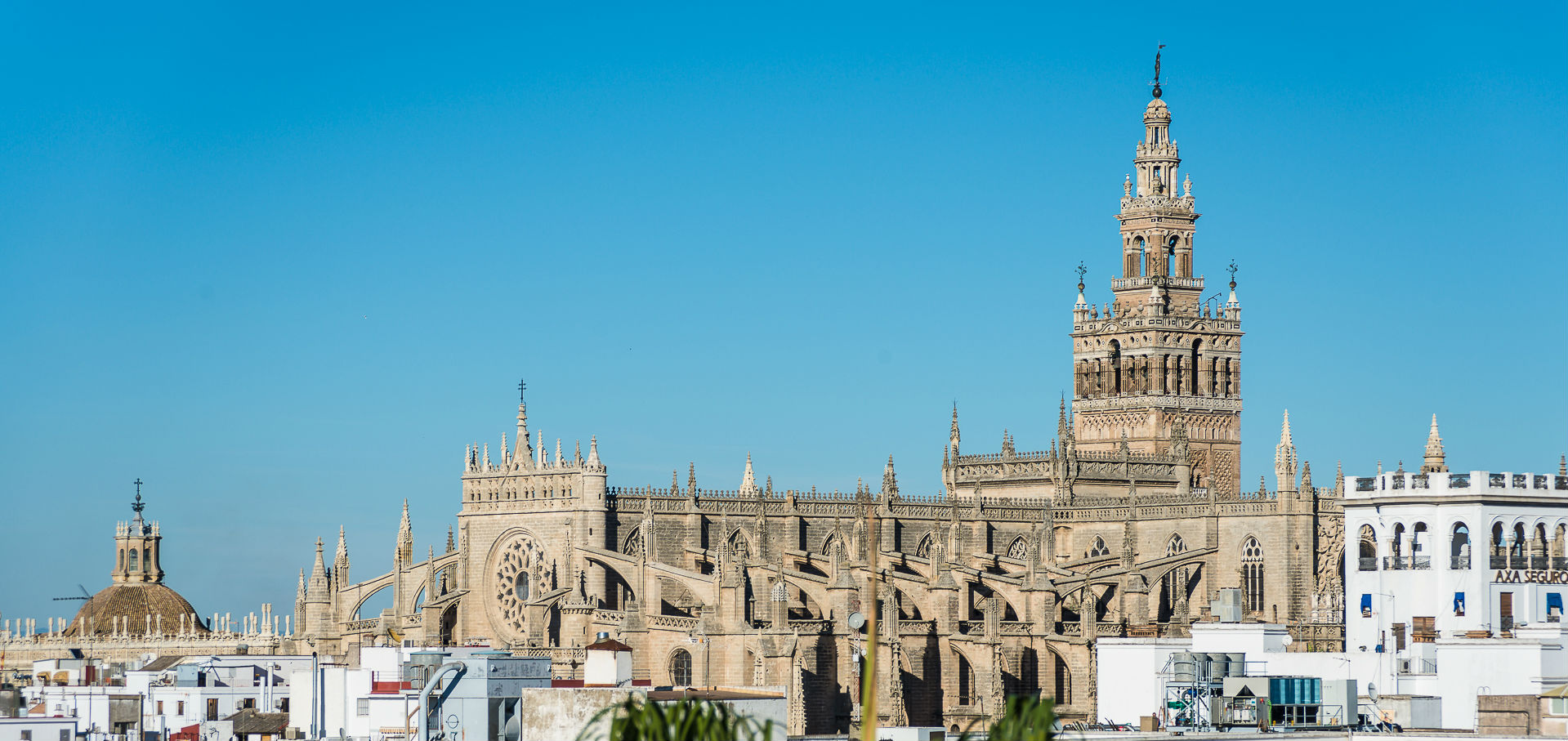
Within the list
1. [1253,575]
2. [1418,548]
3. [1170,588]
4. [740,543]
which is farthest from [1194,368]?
[1418,548]

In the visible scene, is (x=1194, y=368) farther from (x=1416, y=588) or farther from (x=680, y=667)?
(x=680, y=667)

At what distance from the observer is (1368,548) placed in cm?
10081

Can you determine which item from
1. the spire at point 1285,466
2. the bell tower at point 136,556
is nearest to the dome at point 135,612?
the bell tower at point 136,556

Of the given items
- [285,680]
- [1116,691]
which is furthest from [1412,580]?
[285,680]

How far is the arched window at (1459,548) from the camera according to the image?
9181 cm

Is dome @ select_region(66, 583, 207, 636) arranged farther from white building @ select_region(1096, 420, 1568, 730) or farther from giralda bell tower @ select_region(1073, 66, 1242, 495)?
white building @ select_region(1096, 420, 1568, 730)

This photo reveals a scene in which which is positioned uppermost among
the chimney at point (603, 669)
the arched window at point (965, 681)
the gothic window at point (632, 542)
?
the gothic window at point (632, 542)

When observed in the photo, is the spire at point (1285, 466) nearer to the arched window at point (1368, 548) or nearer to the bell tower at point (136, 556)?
the arched window at point (1368, 548)

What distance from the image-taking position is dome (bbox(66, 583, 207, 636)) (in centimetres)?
15025

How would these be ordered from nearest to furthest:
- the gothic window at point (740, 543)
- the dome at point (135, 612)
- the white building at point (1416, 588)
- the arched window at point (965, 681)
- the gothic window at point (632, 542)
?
the white building at point (1416, 588), the arched window at point (965, 681), the gothic window at point (632, 542), the gothic window at point (740, 543), the dome at point (135, 612)

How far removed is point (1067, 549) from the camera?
4707 inches

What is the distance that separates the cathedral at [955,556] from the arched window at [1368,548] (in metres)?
3.50

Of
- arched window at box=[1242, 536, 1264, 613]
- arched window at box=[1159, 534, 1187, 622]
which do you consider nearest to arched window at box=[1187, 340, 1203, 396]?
arched window at box=[1159, 534, 1187, 622]

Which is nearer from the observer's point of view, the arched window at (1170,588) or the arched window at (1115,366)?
the arched window at (1170,588)
